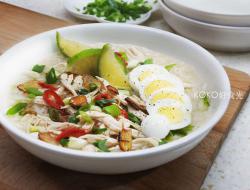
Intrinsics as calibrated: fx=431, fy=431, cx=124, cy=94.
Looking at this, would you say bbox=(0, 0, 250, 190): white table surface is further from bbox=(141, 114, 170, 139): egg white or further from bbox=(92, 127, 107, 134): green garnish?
bbox=(92, 127, 107, 134): green garnish

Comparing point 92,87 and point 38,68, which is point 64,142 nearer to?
point 92,87

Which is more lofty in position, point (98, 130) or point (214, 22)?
point (98, 130)

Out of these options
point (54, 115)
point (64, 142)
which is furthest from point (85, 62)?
point (64, 142)

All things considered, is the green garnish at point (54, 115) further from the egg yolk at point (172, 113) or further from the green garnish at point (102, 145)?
the egg yolk at point (172, 113)

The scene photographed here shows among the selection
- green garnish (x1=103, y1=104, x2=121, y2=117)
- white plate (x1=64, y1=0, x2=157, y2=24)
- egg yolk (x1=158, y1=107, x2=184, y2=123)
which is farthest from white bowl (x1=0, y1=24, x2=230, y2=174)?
white plate (x1=64, y1=0, x2=157, y2=24)

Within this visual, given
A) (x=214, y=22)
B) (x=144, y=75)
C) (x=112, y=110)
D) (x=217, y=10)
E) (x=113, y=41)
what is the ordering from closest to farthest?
1. (x=112, y=110)
2. (x=144, y=75)
3. (x=113, y=41)
4. (x=214, y=22)
5. (x=217, y=10)
